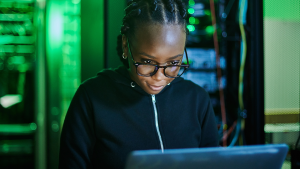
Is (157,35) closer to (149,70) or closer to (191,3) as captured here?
(149,70)

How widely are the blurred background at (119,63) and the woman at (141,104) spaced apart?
1.87 feet

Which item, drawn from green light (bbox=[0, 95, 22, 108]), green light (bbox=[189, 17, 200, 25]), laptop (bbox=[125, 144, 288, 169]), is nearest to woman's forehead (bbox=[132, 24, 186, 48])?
laptop (bbox=[125, 144, 288, 169])

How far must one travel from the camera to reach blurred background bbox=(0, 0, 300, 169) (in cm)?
169

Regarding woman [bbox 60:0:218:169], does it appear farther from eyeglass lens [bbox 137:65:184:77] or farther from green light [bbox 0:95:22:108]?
green light [bbox 0:95:22:108]

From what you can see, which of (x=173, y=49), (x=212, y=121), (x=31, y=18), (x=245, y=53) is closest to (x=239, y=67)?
(x=245, y=53)

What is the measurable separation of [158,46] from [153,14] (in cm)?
11

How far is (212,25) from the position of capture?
204 cm

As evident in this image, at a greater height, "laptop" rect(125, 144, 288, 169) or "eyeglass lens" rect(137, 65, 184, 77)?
"eyeglass lens" rect(137, 65, 184, 77)

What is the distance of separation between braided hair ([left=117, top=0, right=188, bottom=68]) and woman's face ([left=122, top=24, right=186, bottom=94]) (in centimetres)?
2

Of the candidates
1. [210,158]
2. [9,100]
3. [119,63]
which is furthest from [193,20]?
[9,100]

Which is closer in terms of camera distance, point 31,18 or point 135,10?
point 135,10

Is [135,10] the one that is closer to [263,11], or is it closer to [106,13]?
[106,13]

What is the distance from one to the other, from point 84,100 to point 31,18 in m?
1.86

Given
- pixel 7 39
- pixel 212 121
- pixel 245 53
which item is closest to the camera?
pixel 212 121
